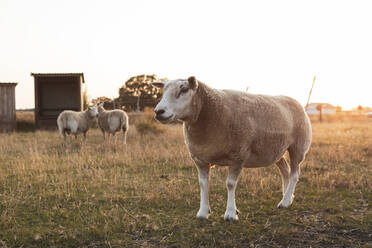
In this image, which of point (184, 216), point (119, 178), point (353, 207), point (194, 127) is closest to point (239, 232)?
point (184, 216)

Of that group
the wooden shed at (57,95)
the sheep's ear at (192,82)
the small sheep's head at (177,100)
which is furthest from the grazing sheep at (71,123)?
the sheep's ear at (192,82)

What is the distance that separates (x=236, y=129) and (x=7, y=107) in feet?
66.9

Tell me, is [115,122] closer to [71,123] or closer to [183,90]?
[71,123]

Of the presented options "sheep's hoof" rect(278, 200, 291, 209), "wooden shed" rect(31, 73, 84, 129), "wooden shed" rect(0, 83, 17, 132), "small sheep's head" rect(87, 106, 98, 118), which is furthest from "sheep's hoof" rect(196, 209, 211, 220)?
"wooden shed" rect(0, 83, 17, 132)

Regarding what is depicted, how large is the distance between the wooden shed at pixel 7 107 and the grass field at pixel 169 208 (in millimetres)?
14417

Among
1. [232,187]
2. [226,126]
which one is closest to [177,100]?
[226,126]

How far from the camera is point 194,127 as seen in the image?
162 inches

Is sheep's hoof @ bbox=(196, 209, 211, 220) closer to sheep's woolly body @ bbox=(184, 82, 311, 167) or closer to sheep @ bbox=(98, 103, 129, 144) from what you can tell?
sheep's woolly body @ bbox=(184, 82, 311, 167)

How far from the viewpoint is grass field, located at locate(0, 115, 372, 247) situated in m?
3.81

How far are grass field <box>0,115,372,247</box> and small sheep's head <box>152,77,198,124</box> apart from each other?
4.61ft

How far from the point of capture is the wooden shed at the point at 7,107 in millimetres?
20703

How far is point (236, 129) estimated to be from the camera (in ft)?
13.7

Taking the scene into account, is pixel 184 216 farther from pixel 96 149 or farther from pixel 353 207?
pixel 96 149

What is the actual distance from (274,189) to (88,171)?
408cm
